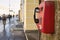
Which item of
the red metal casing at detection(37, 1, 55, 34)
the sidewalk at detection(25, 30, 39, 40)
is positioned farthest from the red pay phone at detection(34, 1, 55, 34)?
the sidewalk at detection(25, 30, 39, 40)

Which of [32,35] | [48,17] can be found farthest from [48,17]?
[32,35]

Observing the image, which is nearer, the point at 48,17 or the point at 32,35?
the point at 48,17

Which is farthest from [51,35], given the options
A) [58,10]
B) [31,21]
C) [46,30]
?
[31,21]

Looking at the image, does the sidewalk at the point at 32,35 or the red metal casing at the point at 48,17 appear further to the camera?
the sidewalk at the point at 32,35

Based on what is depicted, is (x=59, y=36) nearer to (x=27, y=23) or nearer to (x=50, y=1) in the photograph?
(x=50, y=1)

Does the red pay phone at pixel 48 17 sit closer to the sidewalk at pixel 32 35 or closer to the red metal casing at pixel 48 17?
the red metal casing at pixel 48 17

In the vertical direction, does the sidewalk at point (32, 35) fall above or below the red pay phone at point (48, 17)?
below

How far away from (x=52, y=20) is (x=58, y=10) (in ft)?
0.40

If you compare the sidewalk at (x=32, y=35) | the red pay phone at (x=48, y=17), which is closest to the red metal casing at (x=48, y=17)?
the red pay phone at (x=48, y=17)

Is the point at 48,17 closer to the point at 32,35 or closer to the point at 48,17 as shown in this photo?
the point at 48,17

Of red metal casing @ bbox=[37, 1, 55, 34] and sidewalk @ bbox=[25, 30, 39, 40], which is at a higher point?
red metal casing @ bbox=[37, 1, 55, 34]

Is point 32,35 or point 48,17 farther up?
point 48,17

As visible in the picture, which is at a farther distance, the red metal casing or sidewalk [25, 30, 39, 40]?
sidewalk [25, 30, 39, 40]

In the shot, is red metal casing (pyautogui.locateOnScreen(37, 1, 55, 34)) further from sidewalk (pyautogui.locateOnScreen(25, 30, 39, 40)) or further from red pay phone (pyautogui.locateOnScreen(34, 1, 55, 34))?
sidewalk (pyautogui.locateOnScreen(25, 30, 39, 40))
